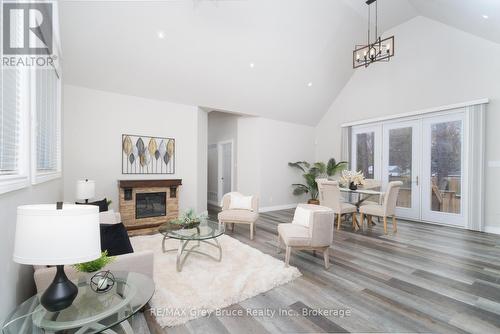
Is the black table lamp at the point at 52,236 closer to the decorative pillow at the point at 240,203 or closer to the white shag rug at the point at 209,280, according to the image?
the white shag rug at the point at 209,280

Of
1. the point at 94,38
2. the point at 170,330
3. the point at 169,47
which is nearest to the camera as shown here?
the point at 170,330

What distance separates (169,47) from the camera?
4020 millimetres

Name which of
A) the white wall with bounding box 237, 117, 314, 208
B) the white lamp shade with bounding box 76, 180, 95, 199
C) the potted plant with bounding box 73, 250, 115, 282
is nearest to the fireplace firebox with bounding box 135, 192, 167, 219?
the white lamp shade with bounding box 76, 180, 95, 199

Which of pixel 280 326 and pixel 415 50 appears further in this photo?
pixel 415 50

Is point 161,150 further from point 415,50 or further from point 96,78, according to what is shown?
point 415,50

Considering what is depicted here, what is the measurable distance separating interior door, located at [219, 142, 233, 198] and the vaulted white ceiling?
1.77 m

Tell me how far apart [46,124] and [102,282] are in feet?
7.41

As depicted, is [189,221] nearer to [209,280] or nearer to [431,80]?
[209,280]

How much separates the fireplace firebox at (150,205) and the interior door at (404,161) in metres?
5.55

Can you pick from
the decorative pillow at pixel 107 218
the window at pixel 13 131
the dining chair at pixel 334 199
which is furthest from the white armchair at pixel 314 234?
the window at pixel 13 131

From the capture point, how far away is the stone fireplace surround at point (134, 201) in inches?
167

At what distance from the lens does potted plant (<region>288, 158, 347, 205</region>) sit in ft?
22.7

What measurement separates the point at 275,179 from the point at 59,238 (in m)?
6.02

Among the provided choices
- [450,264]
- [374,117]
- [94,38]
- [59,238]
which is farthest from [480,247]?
[94,38]
